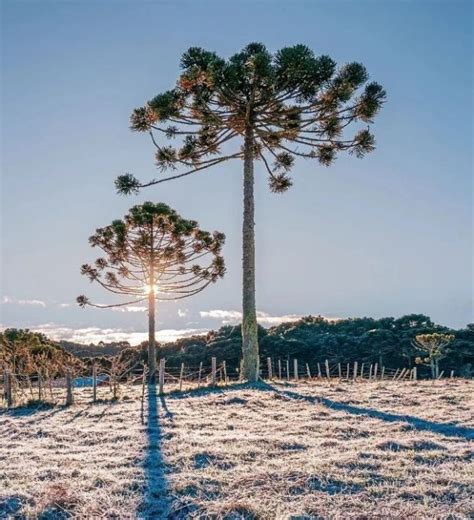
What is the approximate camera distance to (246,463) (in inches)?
270

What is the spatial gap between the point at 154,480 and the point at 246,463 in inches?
47.2

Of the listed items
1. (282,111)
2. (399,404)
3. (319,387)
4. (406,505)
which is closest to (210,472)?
(406,505)

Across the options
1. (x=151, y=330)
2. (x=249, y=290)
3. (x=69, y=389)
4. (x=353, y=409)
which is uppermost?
(x=249, y=290)

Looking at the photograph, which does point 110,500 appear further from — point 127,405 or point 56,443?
point 127,405

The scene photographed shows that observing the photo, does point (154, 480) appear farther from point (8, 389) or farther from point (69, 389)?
point (8, 389)

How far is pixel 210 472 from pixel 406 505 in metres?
2.23

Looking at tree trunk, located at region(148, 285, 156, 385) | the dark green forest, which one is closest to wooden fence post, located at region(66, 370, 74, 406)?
tree trunk, located at region(148, 285, 156, 385)

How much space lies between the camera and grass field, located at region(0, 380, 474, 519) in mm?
5367

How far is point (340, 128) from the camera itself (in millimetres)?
19250

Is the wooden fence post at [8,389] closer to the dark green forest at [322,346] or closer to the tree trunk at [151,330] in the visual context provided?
the tree trunk at [151,330]

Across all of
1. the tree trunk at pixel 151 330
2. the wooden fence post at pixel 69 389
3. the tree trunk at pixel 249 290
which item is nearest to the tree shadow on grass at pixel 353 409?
the tree trunk at pixel 249 290

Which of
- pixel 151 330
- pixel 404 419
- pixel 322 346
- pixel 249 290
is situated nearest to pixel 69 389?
pixel 249 290

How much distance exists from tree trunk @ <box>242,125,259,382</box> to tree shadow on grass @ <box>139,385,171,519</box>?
27.0ft

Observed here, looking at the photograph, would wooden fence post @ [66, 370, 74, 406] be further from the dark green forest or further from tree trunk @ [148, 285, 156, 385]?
the dark green forest
